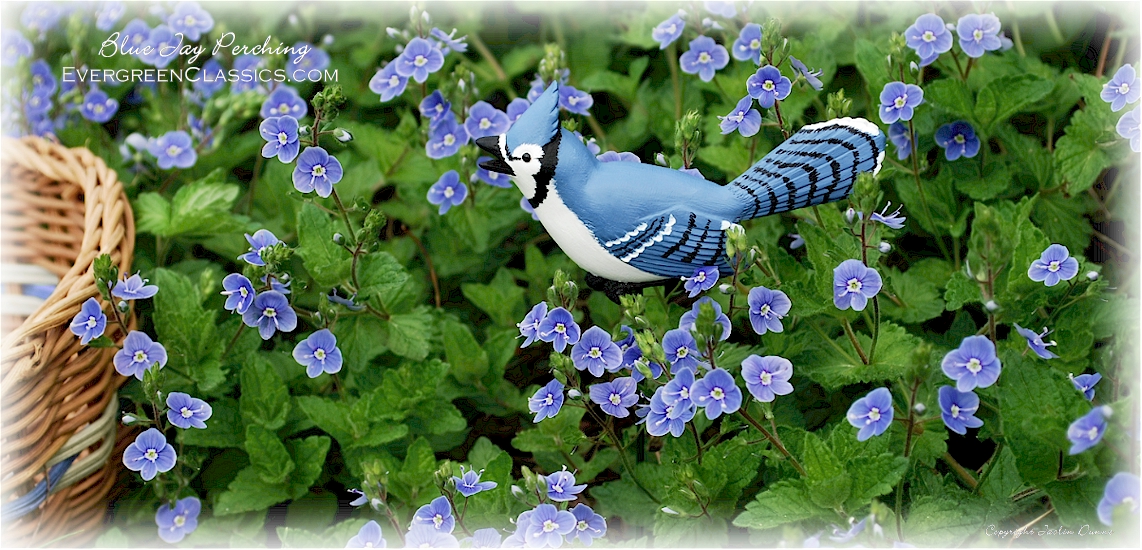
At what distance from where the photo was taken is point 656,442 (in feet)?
7.37

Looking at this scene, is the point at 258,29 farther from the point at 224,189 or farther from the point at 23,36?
the point at 224,189

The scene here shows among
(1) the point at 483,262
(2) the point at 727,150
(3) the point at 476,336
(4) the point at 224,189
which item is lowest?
(3) the point at 476,336

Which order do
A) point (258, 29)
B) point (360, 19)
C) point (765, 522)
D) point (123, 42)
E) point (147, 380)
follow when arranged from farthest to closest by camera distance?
point (360, 19) < point (258, 29) < point (123, 42) < point (147, 380) < point (765, 522)

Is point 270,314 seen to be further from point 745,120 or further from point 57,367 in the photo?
point 745,120

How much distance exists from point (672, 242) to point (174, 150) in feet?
5.50

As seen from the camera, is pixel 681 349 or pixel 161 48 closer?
→ pixel 681 349

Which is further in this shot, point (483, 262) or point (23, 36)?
point (23, 36)

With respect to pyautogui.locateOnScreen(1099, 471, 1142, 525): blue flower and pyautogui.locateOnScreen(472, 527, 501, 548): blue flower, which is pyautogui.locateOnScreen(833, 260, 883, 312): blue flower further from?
pyautogui.locateOnScreen(472, 527, 501, 548): blue flower

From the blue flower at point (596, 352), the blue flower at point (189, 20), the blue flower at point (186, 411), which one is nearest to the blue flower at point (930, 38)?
the blue flower at point (596, 352)

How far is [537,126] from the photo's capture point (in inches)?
71.1

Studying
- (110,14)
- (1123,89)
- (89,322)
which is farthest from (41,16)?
(1123,89)

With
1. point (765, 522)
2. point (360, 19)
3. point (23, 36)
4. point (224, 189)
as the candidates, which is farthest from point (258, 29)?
point (765, 522)

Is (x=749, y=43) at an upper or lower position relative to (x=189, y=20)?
upper

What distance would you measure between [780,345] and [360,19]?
7.50 feet
